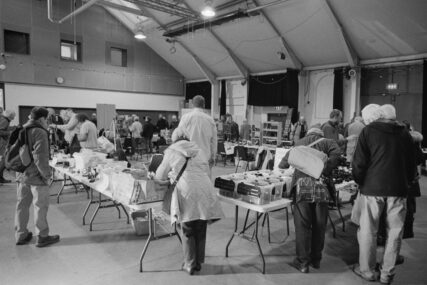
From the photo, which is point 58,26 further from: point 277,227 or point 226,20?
point 277,227

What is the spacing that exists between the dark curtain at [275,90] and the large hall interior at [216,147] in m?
0.05

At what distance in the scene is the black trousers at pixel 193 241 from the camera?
2539 mm

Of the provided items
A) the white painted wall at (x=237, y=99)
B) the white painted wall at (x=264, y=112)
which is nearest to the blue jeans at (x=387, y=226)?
the white painted wall at (x=264, y=112)

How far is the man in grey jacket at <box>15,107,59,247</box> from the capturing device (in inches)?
117

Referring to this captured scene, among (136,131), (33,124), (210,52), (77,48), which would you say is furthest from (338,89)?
(77,48)

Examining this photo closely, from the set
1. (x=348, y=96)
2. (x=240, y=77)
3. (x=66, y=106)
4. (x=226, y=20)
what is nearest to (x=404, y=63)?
(x=348, y=96)

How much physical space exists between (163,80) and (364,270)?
1235 cm

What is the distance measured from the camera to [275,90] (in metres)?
11.1

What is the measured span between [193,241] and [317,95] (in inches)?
344

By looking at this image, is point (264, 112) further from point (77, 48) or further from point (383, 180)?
point (383, 180)

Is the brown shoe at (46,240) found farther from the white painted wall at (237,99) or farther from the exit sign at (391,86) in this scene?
the white painted wall at (237,99)

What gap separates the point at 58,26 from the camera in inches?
432

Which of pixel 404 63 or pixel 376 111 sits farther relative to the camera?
pixel 404 63

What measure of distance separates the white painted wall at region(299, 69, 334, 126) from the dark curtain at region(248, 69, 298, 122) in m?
0.26
